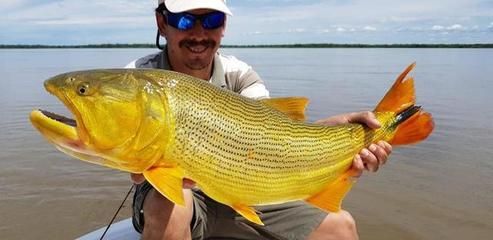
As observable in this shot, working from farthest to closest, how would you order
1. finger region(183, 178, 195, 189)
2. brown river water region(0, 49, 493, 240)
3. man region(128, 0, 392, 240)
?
brown river water region(0, 49, 493, 240)
man region(128, 0, 392, 240)
finger region(183, 178, 195, 189)

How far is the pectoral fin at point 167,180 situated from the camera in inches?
95.3

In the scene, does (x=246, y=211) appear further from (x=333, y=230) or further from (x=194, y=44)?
(x=194, y=44)

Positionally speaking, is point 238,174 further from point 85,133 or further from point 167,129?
point 85,133

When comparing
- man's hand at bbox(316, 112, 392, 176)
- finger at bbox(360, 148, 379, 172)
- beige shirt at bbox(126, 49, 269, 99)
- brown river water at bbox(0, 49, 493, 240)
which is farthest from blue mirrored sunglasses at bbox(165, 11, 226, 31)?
brown river water at bbox(0, 49, 493, 240)

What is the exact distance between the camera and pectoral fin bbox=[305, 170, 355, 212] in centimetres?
312

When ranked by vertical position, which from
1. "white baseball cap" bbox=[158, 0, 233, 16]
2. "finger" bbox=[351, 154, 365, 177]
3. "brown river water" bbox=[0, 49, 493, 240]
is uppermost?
"white baseball cap" bbox=[158, 0, 233, 16]

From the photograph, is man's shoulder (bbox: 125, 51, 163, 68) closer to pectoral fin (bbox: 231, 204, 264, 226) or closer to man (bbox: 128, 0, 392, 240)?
man (bbox: 128, 0, 392, 240)

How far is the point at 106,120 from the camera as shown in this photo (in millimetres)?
2318

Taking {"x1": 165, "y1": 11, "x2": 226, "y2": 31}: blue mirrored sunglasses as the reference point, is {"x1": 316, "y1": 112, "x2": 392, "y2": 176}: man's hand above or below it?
below

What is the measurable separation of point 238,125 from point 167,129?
0.41 meters

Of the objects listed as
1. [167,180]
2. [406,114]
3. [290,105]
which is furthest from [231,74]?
[167,180]

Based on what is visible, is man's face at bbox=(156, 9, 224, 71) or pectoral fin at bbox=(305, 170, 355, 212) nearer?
pectoral fin at bbox=(305, 170, 355, 212)

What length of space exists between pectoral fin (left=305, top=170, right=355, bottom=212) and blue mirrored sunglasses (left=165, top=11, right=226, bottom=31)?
155cm

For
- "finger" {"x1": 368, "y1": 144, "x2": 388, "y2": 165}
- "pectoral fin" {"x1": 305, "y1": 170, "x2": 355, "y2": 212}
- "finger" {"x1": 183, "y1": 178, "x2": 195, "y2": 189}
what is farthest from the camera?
"finger" {"x1": 368, "y1": 144, "x2": 388, "y2": 165}
